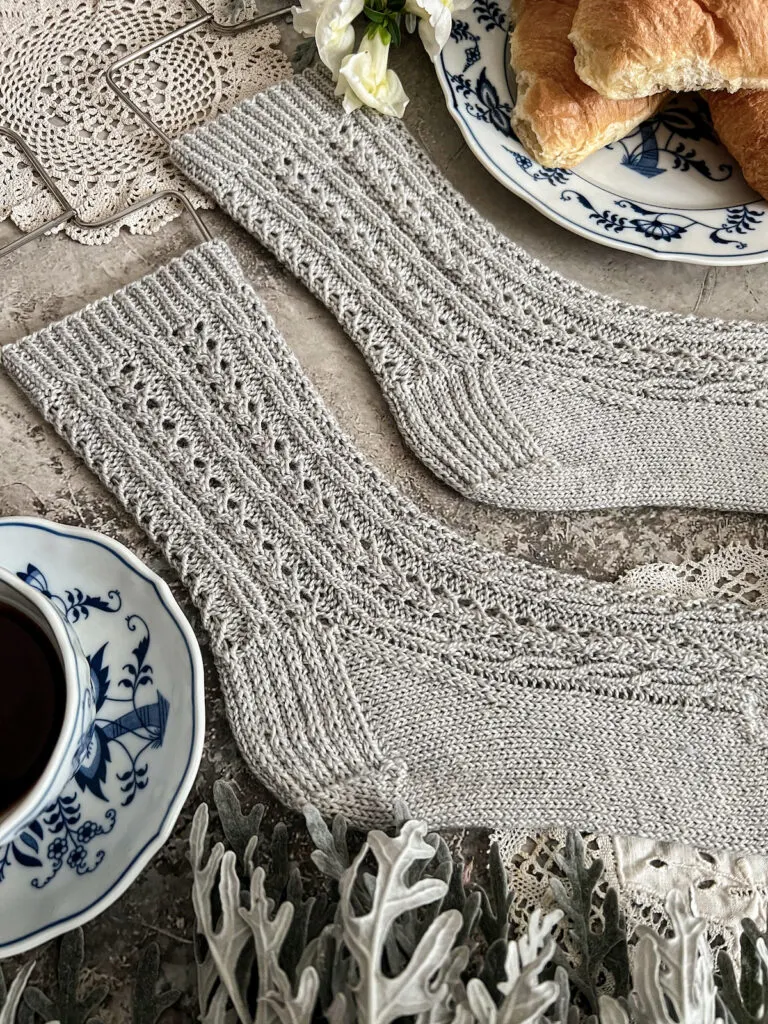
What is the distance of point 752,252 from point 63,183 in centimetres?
78

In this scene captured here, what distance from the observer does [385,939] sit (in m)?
0.67

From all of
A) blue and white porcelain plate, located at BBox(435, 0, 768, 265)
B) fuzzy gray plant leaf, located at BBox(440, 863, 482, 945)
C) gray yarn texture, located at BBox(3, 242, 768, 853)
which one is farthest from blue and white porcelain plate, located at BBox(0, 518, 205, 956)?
blue and white porcelain plate, located at BBox(435, 0, 768, 265)

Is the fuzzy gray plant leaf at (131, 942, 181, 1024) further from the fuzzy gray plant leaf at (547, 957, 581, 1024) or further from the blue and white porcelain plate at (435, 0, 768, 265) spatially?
the blue and white porcelain plate at (435, 0, 768, 265)

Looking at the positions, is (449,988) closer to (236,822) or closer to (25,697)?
(236,822)

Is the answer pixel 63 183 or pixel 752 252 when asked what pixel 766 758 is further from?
pixel 63 183

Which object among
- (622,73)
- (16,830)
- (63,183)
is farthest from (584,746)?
(63,183)

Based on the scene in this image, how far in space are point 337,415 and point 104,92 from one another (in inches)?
19.8

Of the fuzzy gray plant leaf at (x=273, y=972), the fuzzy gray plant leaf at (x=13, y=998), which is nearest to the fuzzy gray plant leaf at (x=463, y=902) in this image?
the fuzzy gray plant leaf at (x=273, y=972)

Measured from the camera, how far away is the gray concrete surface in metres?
0.80

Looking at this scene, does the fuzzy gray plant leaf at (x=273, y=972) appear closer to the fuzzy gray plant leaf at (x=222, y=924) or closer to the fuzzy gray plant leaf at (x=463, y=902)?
the fuzzy gray plant leaf at (x=222, y=924)

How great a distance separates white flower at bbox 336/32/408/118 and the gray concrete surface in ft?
0.14

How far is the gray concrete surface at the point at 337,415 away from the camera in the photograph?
0.80m

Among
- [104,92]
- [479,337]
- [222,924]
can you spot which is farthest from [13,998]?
[104,92]

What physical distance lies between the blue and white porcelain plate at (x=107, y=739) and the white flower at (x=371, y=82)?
2.00 feet
